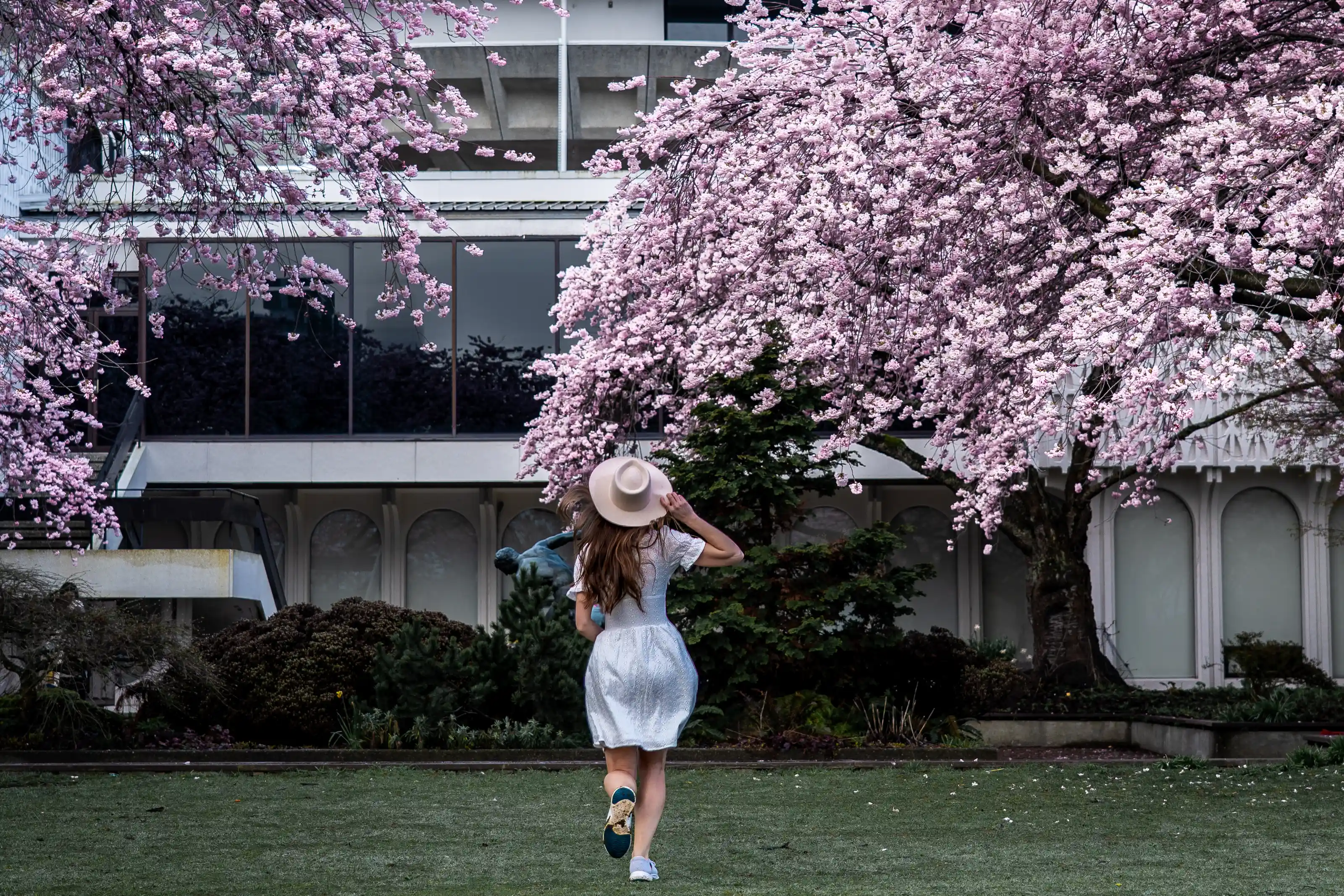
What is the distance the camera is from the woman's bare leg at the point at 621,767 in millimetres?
6320

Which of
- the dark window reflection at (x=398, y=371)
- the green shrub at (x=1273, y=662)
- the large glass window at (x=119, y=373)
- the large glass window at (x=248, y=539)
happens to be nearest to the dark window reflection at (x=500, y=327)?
the dark window reflection at (x=398, y=371)

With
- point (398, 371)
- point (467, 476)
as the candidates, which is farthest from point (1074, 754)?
point (398, 371)

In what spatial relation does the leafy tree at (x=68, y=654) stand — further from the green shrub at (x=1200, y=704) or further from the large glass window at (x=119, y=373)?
the large glass window at (x=119, y=373)

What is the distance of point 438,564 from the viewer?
26.7 m

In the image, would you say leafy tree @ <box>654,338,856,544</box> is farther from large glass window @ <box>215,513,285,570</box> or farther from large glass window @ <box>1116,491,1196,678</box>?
large glass window @ <box>1116,491,1196,678</box>

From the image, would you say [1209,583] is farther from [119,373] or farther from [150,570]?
[119,373]

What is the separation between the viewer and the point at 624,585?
6.43m

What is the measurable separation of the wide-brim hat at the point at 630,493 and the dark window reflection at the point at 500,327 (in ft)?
62.0

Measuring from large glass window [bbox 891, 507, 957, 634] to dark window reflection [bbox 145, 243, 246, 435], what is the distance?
11052 millimetres

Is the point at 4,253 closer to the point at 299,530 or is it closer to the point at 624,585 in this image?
the point at 624,585

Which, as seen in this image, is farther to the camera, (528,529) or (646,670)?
(528,529)

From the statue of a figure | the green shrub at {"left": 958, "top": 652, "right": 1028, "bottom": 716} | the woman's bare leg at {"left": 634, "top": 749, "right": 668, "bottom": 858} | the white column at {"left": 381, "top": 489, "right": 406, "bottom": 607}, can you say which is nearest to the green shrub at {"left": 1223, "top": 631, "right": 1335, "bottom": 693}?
the green shrub at {"left": 958, "top": 652, "right": 1028, "bottom": 716}

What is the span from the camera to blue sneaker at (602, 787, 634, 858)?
6.14m

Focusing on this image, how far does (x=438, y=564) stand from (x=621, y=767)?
20.6m
